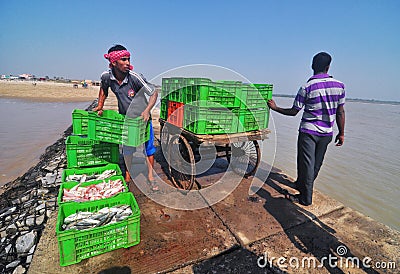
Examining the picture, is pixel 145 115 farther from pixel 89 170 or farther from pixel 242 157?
pixel 242 157

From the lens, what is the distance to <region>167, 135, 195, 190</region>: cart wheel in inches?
148

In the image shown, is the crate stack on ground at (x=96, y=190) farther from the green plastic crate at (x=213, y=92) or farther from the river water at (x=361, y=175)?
the river water at (x=361, y=175)

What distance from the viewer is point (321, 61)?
10.8 ft

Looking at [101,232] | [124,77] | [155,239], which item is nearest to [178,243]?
[155,239]

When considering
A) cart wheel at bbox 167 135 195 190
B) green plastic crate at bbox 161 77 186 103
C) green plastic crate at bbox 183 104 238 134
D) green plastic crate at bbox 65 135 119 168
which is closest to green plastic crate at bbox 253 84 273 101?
green plastic crate at bbox 183 104 238 134

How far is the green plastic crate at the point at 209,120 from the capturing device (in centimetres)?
342

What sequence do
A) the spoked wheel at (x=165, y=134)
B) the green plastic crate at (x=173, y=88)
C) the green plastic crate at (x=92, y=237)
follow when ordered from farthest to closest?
the spoked wheel at (x=165, y=134), the green plastic crate at (x=173, y=88), the green plastic crate at (x=92, y=237)

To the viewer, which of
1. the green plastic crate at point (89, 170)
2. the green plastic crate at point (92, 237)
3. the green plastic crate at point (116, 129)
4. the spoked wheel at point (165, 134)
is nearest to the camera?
the green plastic crate at point (92, 237)

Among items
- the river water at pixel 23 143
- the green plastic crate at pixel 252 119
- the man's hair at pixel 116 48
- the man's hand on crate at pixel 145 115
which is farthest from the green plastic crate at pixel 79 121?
the river water at pixel 23 143

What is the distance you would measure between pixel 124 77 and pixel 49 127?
11495 millimetres

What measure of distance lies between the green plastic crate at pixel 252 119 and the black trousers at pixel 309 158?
0.79 metres

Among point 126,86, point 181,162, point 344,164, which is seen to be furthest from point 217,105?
point 344,164

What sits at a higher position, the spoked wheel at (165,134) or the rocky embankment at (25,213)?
the spoked wheel at (165,134)

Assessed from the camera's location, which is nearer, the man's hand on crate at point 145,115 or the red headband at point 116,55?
the red headband at point 116,55
